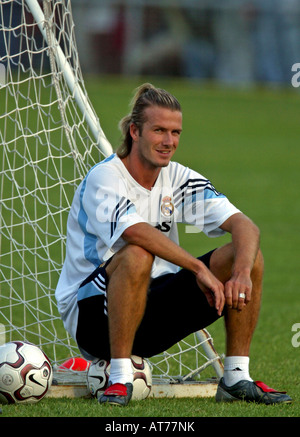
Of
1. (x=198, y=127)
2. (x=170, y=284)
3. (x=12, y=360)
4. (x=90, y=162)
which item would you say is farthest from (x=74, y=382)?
(x=198, y=127)

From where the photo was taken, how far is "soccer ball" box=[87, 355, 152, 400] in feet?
16.4

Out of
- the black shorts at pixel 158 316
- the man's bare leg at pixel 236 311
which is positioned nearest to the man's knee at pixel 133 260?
the black shorts at pixel 158 316

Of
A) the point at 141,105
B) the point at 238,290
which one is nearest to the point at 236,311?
the point at 238,290

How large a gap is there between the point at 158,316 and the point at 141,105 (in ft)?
3.98

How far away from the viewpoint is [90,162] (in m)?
6.70

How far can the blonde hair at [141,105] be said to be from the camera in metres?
5.19

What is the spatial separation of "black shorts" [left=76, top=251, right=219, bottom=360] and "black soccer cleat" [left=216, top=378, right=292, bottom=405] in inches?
15.5

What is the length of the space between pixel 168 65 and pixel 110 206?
32159mm

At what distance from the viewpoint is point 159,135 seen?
5188 mm

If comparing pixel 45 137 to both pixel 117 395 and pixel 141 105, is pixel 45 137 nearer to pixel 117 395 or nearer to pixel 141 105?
pixel 141 105

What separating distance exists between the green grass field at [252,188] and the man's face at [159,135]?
4.49ft

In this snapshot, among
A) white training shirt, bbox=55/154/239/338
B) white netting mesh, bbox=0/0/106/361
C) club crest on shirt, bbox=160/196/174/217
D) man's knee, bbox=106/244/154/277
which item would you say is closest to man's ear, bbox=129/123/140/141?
white training shirt, bbox=55/154/239/338

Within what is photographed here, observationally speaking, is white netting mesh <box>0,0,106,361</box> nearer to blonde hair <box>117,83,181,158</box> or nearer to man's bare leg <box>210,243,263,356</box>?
blonde hair <box>117,83,181,158</box>

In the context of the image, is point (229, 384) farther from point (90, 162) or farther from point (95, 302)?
point (90, 162)
